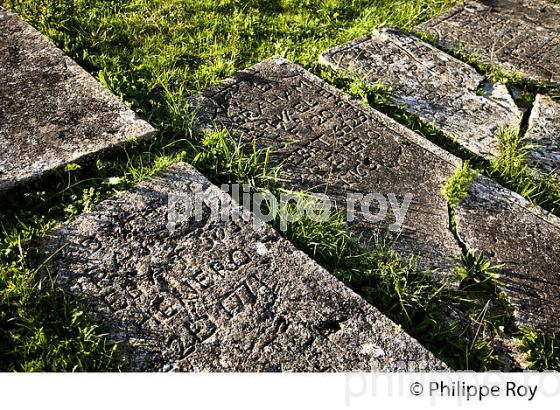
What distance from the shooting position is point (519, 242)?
95.6 inches

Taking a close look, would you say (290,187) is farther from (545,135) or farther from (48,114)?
(545,135)

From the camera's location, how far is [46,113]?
8.70 ft

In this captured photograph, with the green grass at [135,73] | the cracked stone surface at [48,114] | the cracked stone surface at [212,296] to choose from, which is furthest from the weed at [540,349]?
the cracked stone surface at [48,114]

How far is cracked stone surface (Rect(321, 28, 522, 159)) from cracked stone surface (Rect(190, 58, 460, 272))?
274 mm

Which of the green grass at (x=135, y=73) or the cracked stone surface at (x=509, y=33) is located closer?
the green grass at (x=135, y=73)

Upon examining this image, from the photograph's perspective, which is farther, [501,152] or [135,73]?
[135,73]

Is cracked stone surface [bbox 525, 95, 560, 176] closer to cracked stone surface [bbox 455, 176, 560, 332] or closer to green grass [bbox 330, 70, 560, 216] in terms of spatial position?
green grass [bbox 330, 70, 560, 216]

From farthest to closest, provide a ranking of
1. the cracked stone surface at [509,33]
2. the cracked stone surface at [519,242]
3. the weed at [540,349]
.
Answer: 1. the cracked stone surface at [509,33]
2. the cracked stone surface at [519,242]
3. the weed at [540,349]

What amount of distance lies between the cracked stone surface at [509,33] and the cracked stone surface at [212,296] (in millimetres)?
2188

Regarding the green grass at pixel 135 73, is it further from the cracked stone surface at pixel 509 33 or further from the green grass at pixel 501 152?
the green grass at pixel 501 152

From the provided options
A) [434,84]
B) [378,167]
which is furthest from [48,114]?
[434,84]

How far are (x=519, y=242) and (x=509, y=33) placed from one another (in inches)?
78.6

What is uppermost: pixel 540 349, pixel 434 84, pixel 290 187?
pixel 434 84

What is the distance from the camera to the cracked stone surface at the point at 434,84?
3031mm
